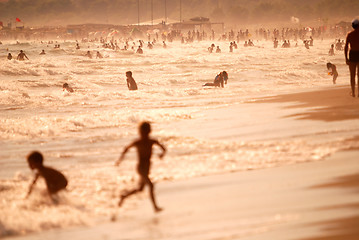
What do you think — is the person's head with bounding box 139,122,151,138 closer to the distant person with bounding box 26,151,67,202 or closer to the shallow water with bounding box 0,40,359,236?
the shallow water with bounding box 0,40,359,236

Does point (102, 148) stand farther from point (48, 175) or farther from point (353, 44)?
point (353, 44)

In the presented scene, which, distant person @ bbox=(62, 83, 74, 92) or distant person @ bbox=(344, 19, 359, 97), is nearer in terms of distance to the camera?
distant person @ bbox=(344, 19, 359, 97)

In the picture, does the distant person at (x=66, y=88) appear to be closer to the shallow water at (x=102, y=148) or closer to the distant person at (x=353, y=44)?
the shallow water at (x=102, y=148)

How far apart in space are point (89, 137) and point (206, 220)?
20.2ft

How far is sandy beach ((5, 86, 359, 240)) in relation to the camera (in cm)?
479

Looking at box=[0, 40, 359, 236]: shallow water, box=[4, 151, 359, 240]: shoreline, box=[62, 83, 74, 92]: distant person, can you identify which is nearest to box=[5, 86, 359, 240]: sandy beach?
box=[4, 151, 359, 240]: shoreline

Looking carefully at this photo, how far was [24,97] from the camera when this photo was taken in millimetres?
22000

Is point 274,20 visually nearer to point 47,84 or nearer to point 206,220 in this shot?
point 47,84

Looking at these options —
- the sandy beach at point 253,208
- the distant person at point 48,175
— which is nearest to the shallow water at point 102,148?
the distant person at point 48,175

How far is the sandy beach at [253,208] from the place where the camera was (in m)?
4.79

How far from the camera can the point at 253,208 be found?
17.8ft

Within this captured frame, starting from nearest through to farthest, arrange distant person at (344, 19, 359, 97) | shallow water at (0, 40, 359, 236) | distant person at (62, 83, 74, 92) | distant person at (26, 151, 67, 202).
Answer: shallow water at (0, 40, 359, 236), distant person at (26, 151, 67, 202), distant person at (344, 19, 359, 97), distant person at (62, 83, 74, 92)

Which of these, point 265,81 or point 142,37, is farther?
point 142,37

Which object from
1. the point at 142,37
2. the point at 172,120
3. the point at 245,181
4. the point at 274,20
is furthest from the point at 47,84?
the point at 274,20
